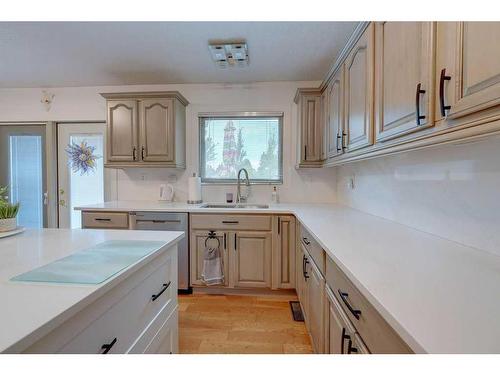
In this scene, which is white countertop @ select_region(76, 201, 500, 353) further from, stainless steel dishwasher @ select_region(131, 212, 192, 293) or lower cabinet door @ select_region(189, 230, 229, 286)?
stainless steel dishwasher @ select_region(131, 212, 192, 293)

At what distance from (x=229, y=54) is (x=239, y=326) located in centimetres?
243

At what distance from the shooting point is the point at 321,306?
144 centimetres

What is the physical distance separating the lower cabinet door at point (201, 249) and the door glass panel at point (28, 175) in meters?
2.37

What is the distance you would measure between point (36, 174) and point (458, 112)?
14.4ft

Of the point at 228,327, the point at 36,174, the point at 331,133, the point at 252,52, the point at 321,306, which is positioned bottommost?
the point at 228,327

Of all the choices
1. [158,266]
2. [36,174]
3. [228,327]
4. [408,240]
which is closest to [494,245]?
[408,240]

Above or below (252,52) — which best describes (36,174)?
below

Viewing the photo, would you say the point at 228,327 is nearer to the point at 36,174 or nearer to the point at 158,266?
the point at 158,266

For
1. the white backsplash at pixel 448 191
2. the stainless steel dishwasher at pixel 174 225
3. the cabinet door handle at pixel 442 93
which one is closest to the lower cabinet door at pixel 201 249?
the stainless steel dishwasher at pixel 174 225

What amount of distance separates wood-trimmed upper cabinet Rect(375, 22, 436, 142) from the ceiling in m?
0.90

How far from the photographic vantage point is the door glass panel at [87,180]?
3.42 metres
